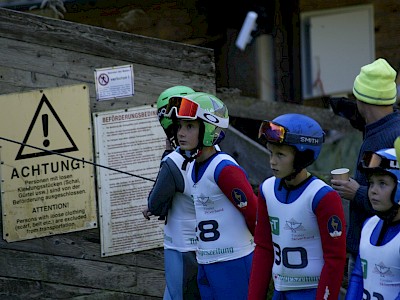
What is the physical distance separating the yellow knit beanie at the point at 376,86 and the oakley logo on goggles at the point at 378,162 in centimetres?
98

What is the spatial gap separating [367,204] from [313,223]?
0.48m

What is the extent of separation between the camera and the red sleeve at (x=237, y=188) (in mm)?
5988

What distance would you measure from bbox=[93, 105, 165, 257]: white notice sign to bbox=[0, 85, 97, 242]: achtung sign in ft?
0.32

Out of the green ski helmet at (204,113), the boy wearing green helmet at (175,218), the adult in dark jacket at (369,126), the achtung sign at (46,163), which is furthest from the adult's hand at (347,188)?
the achtung sign at (46,163)

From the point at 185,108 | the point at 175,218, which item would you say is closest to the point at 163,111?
the point at 185,108

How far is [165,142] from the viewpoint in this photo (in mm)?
7648

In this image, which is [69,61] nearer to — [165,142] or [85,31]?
[85,31]

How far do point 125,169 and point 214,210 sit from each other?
5.58 ft

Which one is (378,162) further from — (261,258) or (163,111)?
(163,111)

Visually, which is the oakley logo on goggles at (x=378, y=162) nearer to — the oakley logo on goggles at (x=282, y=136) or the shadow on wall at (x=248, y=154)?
the oakley logo on goggles at (x=282, y=136)

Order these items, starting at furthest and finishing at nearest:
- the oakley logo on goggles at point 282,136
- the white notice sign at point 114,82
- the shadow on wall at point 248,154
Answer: the shadow on wall at point 248,154 < the white notice sign at point 114,82 < the oakley logo on goggles at point 282,136

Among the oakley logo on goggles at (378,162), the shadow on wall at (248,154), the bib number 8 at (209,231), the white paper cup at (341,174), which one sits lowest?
the shadow on wall at (248,154)

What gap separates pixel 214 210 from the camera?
6.09 meters

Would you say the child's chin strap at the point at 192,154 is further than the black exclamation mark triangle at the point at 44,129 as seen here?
No
